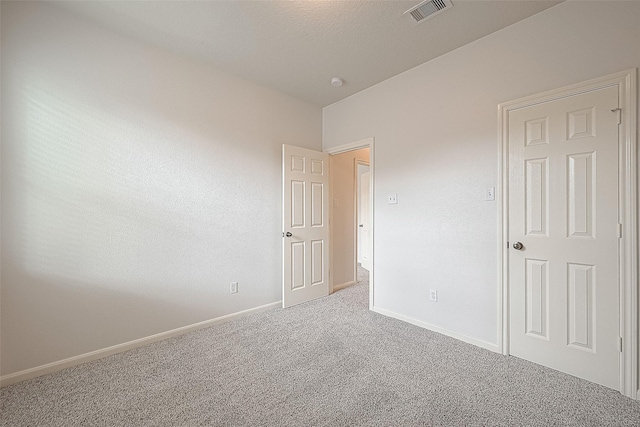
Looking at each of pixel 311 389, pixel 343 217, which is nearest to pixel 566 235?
pixel 311 389

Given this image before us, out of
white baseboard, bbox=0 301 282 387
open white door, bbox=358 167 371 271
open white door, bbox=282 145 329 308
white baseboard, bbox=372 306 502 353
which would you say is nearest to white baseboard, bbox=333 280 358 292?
open white door, bbox=282 145 329 308

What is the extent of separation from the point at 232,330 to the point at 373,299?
5.37 feet

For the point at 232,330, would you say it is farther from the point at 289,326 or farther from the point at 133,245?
the point at 133,245

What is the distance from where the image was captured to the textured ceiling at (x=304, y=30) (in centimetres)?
190

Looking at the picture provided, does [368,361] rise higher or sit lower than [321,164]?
lower

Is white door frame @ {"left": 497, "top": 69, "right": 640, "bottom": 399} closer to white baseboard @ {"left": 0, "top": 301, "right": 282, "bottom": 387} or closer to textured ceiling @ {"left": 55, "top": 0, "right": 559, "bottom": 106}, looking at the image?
textured ceiling @ {"left": 55, "top": 0, "right": 559, "bottom": 106}

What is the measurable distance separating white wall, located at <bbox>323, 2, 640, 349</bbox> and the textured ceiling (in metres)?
0.21

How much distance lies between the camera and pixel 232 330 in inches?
102

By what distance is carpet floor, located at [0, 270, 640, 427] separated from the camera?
1.47 meters

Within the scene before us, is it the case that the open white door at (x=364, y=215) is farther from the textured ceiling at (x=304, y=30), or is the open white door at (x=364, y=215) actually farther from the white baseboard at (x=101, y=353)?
the white baseboard at (x=101, y=353)

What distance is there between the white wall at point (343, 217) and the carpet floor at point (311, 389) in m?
1.68

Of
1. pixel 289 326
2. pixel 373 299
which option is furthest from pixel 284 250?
pixel 373 299

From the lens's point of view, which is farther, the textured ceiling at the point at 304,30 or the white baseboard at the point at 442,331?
the white baseboard at the point at 442,331

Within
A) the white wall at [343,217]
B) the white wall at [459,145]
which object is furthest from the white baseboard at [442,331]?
the white wall at [343,217]
